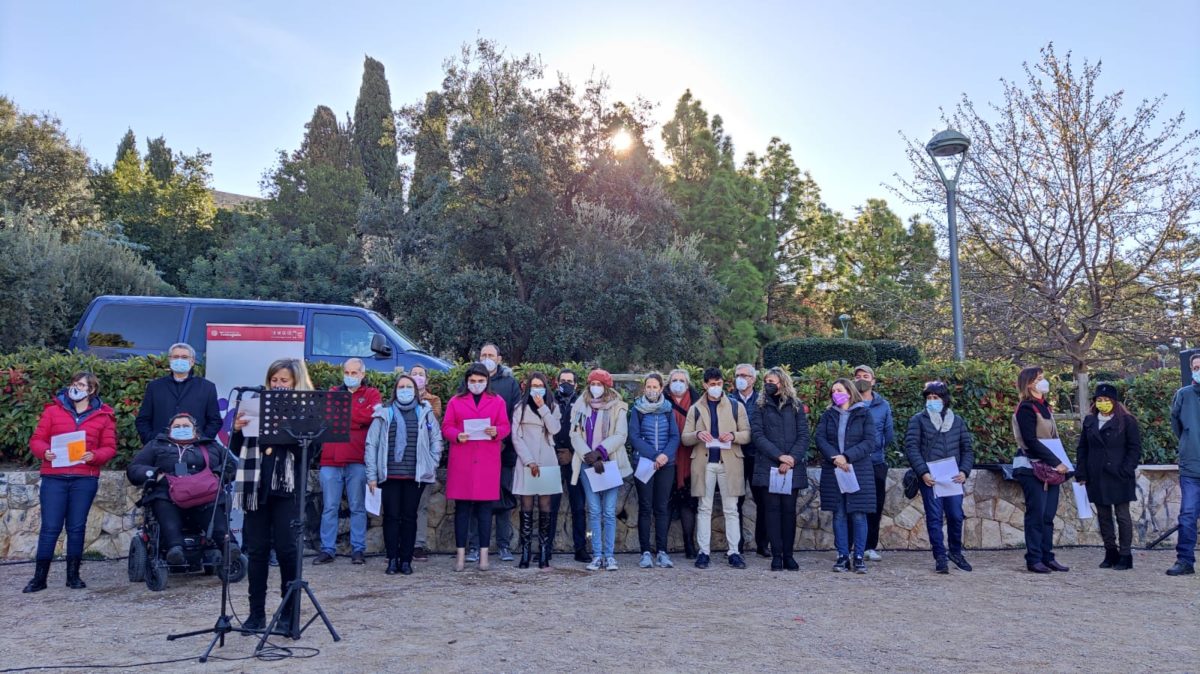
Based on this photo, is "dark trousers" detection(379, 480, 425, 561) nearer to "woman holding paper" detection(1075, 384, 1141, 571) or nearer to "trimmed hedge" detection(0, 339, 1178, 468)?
"trimmed hedge" detection(0, 339, 1178, 468)

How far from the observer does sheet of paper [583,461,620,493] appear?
25.8 ft

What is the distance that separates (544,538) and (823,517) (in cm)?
312

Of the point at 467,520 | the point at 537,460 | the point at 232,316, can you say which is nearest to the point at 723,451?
the point at 537,460

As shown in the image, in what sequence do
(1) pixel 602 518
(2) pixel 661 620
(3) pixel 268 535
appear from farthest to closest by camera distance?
(1) pixel 602 518, (2) pixel 661 620, (3) pixel 268 535

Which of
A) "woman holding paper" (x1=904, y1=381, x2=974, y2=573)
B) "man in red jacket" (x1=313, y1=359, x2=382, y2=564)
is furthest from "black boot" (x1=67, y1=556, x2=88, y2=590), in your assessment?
"woman holding paper" (x1=904, y1=381, x2=974, y2=573)

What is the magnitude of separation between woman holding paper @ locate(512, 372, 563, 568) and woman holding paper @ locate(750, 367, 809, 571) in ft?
6.21

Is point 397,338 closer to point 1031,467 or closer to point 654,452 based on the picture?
point 654,452

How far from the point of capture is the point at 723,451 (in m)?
8.17

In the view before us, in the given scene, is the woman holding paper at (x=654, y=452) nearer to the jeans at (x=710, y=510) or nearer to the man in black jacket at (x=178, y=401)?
the jeans at (x=710, y=510)

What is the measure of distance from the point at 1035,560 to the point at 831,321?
34561 mm

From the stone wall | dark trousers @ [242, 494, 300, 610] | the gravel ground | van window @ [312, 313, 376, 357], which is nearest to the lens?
the gravel ground

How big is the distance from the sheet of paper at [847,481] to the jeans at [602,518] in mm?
2051

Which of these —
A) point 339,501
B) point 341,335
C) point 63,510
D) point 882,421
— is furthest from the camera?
point 341,335

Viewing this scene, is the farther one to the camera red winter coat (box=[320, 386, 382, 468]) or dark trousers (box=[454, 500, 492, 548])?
red winter coat (box=[320, 386, 382, 468])
